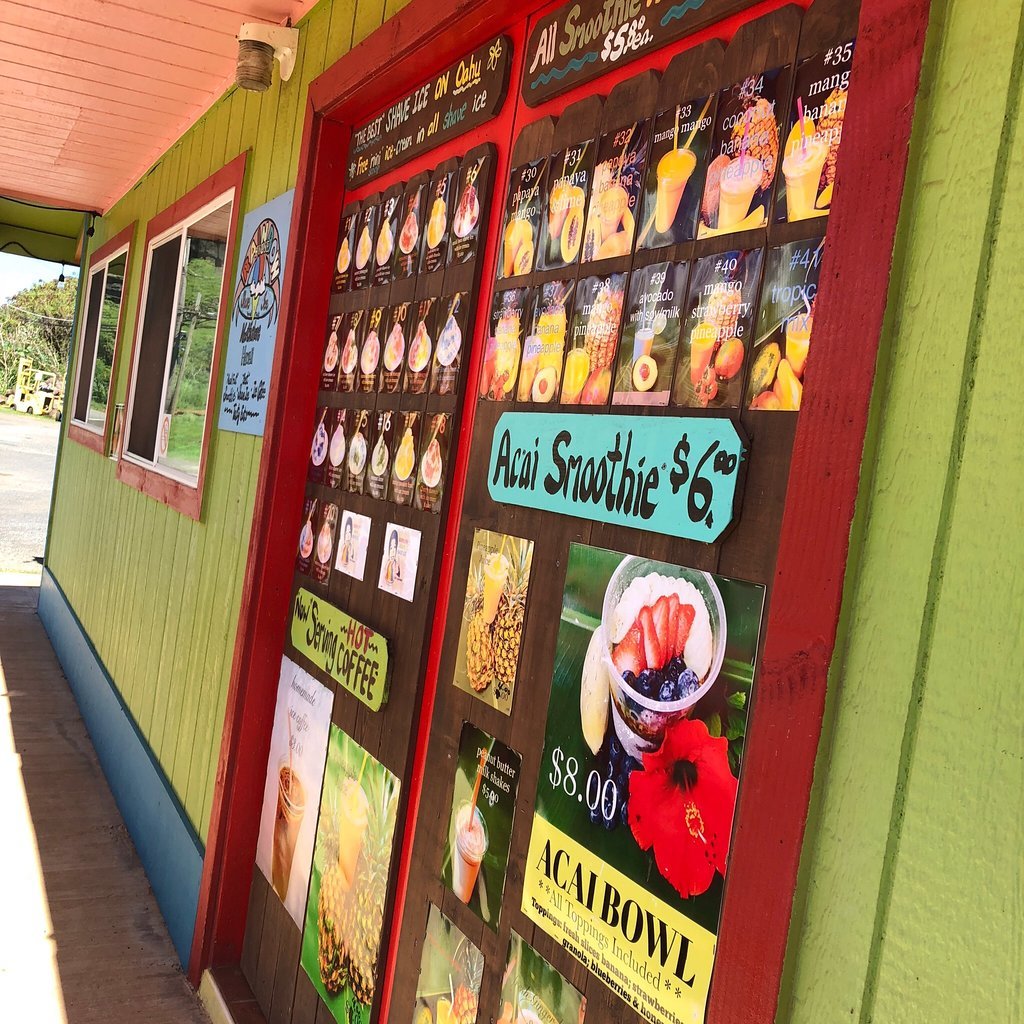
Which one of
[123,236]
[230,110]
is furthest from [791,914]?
[123,236]

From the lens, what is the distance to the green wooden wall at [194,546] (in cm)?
290

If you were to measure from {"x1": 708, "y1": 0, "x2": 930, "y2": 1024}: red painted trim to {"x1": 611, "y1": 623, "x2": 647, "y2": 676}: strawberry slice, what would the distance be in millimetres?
290

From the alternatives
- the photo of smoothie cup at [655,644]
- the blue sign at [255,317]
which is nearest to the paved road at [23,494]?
the blue sign at [255,317]

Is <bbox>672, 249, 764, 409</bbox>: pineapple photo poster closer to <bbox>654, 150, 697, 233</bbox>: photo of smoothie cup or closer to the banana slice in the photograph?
<bbox>654, 150, 697, 233</bbox>: photo of smoothie cup

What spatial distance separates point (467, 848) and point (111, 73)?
3.43 metres

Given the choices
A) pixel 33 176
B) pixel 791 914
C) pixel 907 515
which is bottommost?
pixel 791 914

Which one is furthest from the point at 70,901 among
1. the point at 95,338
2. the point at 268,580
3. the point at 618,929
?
the point at 95,338

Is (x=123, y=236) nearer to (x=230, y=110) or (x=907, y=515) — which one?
(x=230, y=110)

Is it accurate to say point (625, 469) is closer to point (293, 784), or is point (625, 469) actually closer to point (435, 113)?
point (435, 113)

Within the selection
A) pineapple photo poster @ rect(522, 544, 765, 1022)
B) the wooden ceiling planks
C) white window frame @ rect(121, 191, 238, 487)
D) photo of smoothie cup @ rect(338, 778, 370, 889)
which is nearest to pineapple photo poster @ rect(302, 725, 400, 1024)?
photo of smoothie cup @ rect(338, 778, 370, 889)

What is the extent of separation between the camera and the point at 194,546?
347cm

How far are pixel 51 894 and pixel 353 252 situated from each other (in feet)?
7.79

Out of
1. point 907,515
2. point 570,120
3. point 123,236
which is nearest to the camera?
point 907,515

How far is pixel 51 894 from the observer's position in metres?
3.32
